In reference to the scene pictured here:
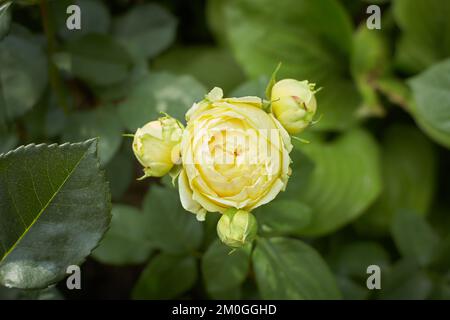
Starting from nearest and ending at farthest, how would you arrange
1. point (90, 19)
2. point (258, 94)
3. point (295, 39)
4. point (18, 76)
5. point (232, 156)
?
point (232, 156) → point (258, 94) → point (18, 76) → point (90, 19) → point (295, 39)

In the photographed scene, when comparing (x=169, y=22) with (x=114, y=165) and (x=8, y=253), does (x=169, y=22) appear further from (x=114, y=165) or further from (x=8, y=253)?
(x=8, y=253)

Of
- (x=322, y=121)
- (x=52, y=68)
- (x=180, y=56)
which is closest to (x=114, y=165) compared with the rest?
(x=52, y=68)

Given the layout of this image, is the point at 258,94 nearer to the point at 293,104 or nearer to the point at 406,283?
the point at 293,104

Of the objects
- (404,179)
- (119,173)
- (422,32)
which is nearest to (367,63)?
(422,32)

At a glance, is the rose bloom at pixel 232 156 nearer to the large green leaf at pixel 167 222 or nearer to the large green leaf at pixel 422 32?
the large green leaf at pixel 167 222

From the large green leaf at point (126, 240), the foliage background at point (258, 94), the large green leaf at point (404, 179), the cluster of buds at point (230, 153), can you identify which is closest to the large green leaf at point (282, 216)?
the foliage background at point (258, 94)

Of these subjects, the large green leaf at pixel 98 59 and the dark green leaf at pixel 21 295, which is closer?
the dark green leaf at pixel 21 295
